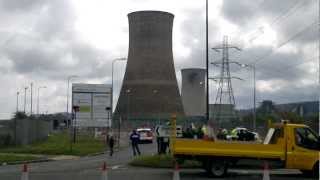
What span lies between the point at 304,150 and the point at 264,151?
1.22 m

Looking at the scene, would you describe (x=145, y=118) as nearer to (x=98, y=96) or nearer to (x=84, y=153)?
(x=98, y=96)

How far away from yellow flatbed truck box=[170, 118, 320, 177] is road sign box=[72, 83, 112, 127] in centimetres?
2484

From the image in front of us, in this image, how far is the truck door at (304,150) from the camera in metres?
18.8

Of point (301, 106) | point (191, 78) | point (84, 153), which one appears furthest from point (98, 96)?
point (191, 78)

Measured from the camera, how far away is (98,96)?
43.9m

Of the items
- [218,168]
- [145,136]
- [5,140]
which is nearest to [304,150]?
[218,168]

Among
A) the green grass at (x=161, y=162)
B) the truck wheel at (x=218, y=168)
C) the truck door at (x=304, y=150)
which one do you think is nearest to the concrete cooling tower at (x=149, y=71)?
the green grass at (x=161, y=162)

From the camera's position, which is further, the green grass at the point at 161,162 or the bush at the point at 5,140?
the bush at the point at 5,140

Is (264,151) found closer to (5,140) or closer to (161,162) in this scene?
(161,162)

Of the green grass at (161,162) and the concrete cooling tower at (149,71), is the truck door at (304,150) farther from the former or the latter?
the concrete cooling tower at (149,71)

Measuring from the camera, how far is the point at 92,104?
43562 millimetres

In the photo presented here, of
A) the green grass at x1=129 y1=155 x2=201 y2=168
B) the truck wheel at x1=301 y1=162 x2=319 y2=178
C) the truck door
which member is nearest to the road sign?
the green grass at x1=129 y1=155 x2=201 y2=168

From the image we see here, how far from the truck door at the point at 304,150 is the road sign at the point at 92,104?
25.6 meters

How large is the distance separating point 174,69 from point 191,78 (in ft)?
36.8
